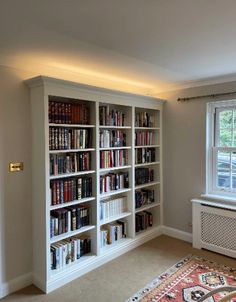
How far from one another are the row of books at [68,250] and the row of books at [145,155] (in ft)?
4.36

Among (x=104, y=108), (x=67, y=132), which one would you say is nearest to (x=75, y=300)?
(x=67, y=132)

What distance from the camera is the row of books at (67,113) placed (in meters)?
2.56

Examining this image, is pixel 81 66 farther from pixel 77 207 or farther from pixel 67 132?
pixel 77 207

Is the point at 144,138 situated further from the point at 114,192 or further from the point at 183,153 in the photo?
the point at 114,192

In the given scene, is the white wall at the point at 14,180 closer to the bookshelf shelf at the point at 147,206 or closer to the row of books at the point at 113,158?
the row of books at the point at 113,158

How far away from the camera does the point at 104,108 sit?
3.09 m

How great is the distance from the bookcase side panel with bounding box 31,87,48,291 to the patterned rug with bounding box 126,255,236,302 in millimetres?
959

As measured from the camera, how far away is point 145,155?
3768 millimetres

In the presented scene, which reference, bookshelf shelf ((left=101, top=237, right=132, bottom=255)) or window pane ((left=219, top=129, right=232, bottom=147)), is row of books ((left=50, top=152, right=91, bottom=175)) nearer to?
bookshelf shelf ((left=101, top=237, right=132, bottom=255))

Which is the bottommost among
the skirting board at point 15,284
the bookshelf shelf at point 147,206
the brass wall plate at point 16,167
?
the skirting board at point 15,284

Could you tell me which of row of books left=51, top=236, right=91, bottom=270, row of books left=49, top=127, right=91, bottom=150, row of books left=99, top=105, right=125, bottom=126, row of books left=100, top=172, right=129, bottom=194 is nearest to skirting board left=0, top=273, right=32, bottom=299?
row of books left=51, top=236, right=91, bottom=270

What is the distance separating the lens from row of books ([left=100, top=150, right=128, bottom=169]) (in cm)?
310

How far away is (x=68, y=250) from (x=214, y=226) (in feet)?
6.22

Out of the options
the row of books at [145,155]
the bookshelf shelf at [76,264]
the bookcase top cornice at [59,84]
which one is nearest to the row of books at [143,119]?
the row of books at [145,155]
